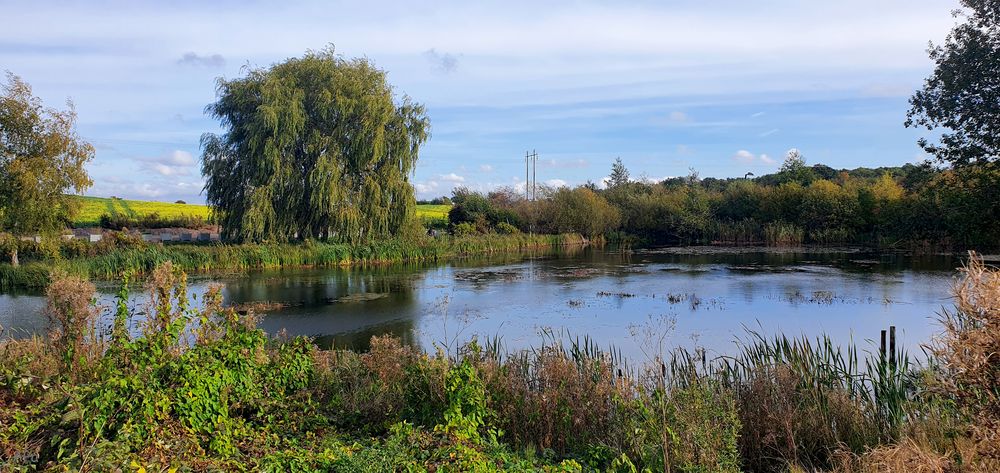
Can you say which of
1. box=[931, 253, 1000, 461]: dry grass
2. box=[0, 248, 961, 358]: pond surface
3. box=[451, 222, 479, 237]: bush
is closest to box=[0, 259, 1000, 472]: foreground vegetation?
box=[931, 253, 1000, 461]: dry grass

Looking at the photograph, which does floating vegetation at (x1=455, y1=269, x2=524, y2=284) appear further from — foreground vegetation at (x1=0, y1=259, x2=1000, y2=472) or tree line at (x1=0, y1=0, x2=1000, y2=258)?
foreground vegetation at (x1=0, y1=259, x2=1000, y2=472)

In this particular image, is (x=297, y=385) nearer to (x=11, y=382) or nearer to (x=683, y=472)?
(x=11, y=382)

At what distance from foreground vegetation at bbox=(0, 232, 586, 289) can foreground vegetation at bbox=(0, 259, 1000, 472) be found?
13.0 meters

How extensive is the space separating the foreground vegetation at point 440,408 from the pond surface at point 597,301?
2.65 metres

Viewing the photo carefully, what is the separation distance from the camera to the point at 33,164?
1847 centimetres

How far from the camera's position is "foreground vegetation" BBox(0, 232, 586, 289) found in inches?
787

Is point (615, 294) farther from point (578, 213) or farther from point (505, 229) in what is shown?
point (578, 213)

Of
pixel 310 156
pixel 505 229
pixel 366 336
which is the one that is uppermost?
pixel 310 156

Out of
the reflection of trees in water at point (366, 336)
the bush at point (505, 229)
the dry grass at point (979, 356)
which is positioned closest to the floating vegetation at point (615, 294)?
the reflection of trees in water at point (366, 336)

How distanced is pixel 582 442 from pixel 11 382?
4408 millimetres

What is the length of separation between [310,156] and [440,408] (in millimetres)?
24717

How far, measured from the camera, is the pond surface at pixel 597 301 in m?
12.8

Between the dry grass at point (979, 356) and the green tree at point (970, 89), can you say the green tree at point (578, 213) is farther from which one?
the dry grass at point (979, 356)

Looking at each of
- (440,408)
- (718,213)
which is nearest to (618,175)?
(718,213)
